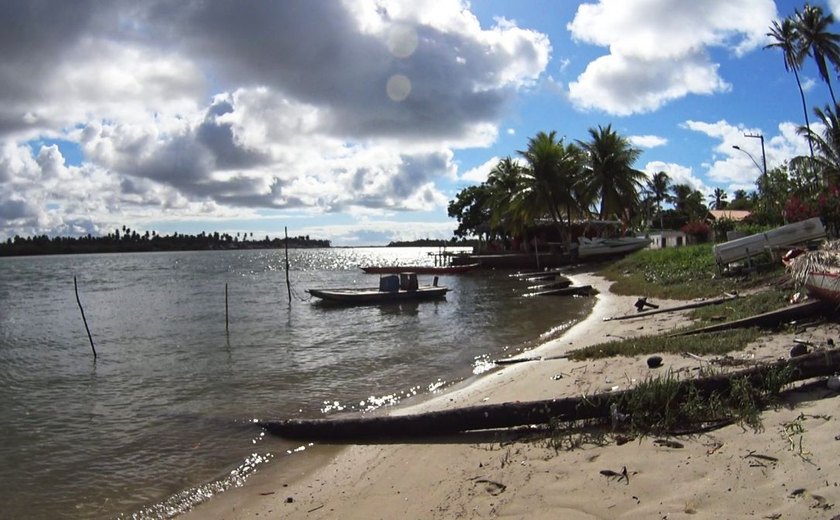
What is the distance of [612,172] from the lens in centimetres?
4441

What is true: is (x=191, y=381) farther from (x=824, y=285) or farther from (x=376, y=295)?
(x=376, y=295)

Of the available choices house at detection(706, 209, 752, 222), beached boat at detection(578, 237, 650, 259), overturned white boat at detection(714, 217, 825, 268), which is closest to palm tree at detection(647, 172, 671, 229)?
house at detection(706, 209, 752, 222)

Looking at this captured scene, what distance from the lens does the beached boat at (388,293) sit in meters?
28.3

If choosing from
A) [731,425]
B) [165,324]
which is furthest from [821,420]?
[165,324]

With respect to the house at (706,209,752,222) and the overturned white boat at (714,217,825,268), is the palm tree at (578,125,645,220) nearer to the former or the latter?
the house at (706,209,752,222)

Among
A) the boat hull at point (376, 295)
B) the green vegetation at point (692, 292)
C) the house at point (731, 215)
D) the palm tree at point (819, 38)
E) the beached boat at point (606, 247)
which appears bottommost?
the boat hull at point (376, 295)

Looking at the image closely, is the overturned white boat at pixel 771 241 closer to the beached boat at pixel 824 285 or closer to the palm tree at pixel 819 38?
the beached boat at pixel 824 285

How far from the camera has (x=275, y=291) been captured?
136 feet

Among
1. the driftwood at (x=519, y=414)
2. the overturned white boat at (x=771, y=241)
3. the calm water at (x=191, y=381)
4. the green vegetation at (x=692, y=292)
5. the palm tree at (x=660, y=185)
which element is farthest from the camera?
the palm tree at (x=660, y=185)

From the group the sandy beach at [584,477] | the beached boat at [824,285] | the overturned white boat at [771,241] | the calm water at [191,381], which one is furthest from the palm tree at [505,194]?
the sandy beach at [584,477]

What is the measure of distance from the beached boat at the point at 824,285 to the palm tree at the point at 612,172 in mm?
36546

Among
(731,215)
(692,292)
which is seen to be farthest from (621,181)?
(692,292)

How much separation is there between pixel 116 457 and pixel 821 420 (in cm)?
877

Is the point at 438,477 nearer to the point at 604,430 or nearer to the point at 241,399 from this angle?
the point at 604,430
